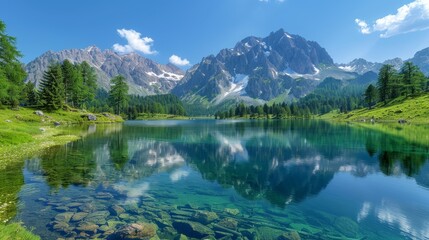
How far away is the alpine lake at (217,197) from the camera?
1466cm

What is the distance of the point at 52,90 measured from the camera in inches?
3895

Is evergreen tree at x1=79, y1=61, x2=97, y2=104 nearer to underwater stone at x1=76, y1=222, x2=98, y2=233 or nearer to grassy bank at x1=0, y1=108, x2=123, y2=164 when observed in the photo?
grassy bank at x1=0, y1=108, x2=123, y2=164

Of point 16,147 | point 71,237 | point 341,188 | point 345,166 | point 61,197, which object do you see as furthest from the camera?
point 16,147

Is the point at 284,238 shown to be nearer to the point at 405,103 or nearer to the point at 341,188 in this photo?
the point at 341,188

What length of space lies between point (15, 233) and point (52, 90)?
10161 cm

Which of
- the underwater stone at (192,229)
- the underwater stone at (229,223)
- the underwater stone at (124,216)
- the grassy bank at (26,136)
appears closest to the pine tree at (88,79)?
the grassy bank at (26,136)

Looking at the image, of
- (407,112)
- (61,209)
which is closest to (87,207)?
(61,209)

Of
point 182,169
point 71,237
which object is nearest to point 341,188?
point 182,169

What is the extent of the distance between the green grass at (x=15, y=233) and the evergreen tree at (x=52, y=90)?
98248 mm

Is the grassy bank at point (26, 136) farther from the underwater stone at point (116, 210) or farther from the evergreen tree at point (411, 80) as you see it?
the evergreen tree at point (411, 80)

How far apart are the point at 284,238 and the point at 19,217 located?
584 inches

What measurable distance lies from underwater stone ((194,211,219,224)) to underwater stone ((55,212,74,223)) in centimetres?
740

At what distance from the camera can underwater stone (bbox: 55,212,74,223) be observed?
15.3 metres

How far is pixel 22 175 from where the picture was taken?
24.8 metres
